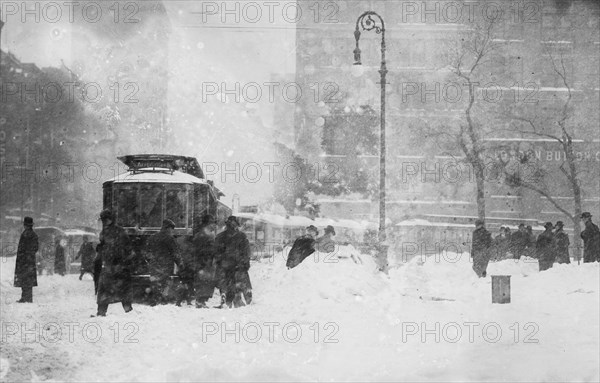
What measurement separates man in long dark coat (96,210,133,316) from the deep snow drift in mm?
509

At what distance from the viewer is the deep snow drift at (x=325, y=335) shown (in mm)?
7215

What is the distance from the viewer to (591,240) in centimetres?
1858

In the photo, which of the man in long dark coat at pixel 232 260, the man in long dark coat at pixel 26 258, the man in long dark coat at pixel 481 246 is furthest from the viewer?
the man in long dark coat at pixel 481 246

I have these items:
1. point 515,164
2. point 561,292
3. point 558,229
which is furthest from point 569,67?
point 561,292

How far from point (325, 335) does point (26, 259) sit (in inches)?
307

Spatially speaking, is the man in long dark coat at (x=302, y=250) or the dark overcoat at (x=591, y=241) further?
the dark overcoat at (x=591, y=241)

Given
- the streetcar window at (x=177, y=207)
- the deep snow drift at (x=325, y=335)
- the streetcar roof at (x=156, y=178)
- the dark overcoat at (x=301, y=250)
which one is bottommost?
the deep snow drift at (x=325, y=335)

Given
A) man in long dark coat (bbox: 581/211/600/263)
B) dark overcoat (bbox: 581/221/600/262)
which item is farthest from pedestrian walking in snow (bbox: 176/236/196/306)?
dark overcoat (bbox: 581/221/600/262)

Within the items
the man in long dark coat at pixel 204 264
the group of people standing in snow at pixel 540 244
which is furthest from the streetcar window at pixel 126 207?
the group of people standing in snow at pixel 540 244

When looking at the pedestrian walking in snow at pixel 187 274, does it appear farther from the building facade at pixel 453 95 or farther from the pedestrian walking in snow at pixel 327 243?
the building facade at pixel 453 95

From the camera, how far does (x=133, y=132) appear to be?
243 ft

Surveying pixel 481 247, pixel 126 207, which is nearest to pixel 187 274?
pixel 126 207

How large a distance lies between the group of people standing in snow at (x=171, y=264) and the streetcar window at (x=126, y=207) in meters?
1.21

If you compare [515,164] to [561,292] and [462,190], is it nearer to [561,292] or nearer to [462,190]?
[462,190]
